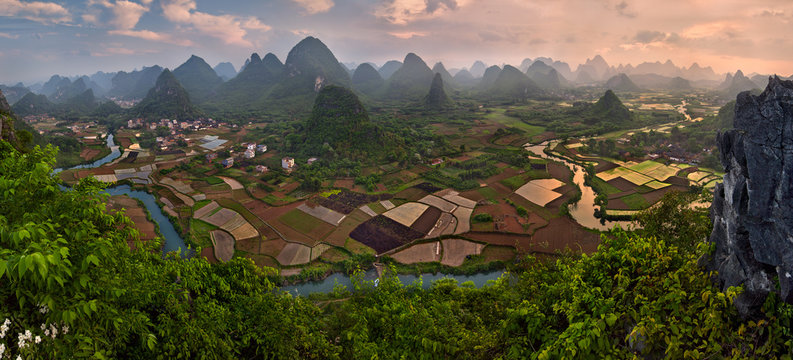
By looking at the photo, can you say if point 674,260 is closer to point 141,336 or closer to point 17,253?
point 141,336

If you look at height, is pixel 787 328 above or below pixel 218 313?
above

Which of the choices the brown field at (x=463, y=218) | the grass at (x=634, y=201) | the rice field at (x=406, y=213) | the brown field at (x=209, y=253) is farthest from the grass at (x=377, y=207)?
the grass at (x=634, y=201)

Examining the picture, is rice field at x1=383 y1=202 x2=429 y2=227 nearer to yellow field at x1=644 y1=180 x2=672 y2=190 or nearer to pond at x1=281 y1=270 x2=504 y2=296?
pond at x1=281 y1=270 x2=504 y2=296

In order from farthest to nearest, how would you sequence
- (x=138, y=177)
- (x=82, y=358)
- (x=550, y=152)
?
(x=550, y=152), (x=138, y=177), (x=82, y=358)

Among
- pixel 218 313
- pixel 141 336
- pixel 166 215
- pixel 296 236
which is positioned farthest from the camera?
pixel 166 215

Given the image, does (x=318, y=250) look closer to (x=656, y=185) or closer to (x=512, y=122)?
(x=656, y=185)

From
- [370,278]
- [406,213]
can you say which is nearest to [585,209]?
[406,213]

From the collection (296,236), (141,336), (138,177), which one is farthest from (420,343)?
(138,177)
